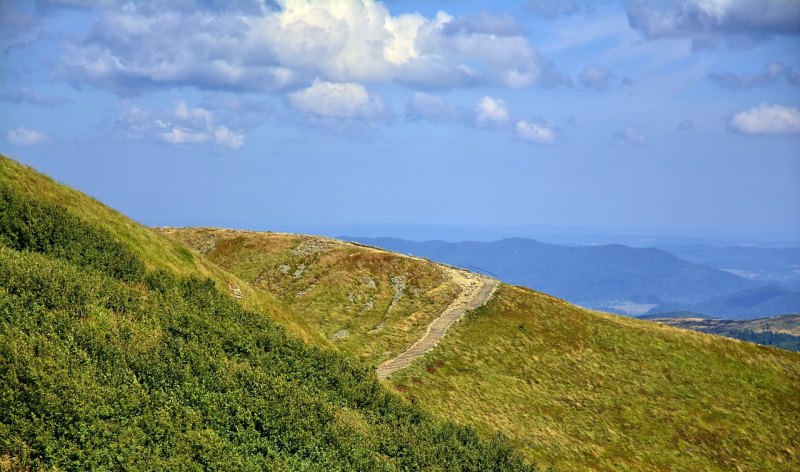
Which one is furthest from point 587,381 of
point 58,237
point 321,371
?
point 58,237

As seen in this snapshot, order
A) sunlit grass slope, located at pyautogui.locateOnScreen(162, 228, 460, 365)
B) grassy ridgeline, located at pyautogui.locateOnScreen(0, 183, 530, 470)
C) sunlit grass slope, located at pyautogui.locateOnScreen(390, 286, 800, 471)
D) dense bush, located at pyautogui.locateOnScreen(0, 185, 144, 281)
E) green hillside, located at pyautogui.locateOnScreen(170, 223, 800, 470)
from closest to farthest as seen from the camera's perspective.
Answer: grassy ridgeline, located at pyautogui.locateOnScreen(0, 183, 530, 470) → dense bush, located at pyautogui.locateOnScreen(0, 185, 144, 281) → sunlit grass slope, located at pyautogui.locateOnScreen(390, 286, 800, 471) → green hillside, located at pyautogui.locateOnScreen(170, 223, 800, 470) → sunlit grass slope, located at pyautogui.locateOnScreen(162, 228, 460, 365)

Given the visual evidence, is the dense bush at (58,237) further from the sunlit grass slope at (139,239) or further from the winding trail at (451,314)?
the winding trail at (451,314)

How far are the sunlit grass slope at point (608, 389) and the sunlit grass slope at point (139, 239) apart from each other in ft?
43.5

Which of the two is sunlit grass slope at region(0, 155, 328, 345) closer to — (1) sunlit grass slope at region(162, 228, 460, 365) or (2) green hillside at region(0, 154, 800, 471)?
(2) green hillside at region(0, 154, 800, 471)

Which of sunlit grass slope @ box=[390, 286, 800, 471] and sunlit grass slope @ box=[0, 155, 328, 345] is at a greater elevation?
sunlit grass slope @ box=[0, 155, 328, 345]

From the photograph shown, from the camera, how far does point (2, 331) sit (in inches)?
936

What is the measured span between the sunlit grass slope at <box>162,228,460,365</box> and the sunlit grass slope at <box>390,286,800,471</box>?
6.48 metres

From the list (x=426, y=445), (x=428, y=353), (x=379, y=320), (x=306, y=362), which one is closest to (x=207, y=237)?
(x=379, y=320)

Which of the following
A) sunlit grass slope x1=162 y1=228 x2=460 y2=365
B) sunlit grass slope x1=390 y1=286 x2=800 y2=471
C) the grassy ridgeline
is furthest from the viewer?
sunlit grass slope x1=162 y1=228 x2=460 y2=365

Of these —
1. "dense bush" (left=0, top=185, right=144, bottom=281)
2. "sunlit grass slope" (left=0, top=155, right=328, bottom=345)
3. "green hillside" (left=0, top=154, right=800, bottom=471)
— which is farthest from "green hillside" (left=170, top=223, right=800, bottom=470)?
"dense bush" (left=0, top=185, right=144, bottom=281)

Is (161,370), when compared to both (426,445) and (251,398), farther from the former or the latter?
(426,445)

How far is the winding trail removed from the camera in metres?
60.4

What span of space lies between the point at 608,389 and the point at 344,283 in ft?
115

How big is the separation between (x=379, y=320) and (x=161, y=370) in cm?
4699
